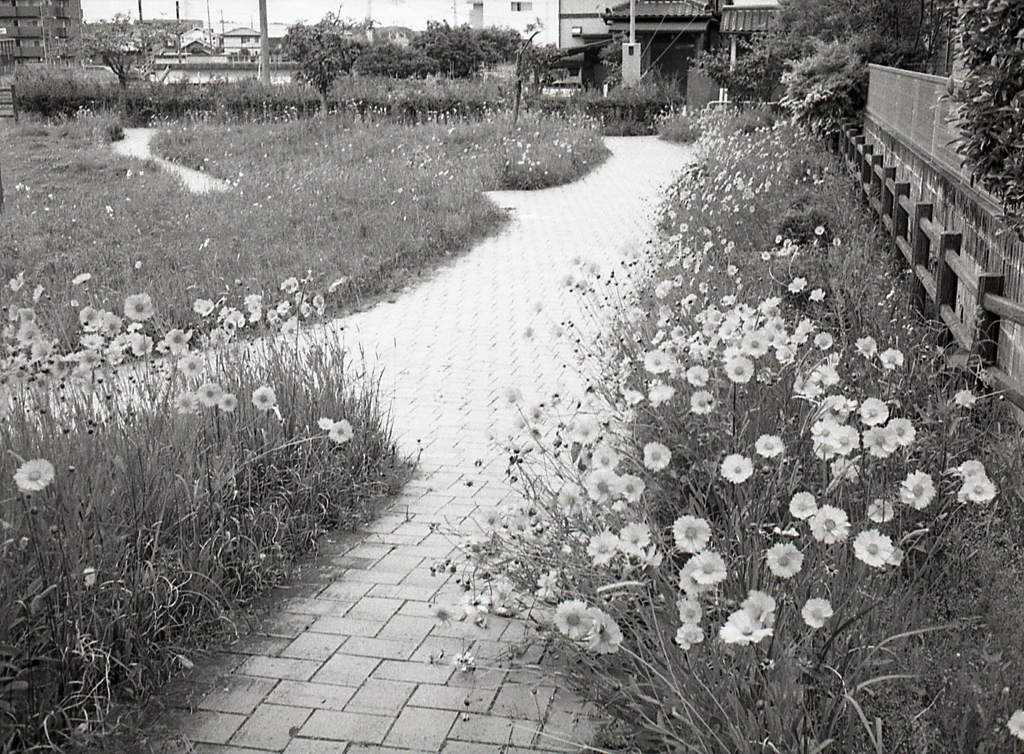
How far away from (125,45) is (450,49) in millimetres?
18764

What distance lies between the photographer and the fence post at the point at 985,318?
518 cm

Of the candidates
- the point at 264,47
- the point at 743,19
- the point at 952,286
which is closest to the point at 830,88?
the point at 952,286

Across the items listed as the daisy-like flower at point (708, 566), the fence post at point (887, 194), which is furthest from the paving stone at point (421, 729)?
the fence post at point (887, 194)

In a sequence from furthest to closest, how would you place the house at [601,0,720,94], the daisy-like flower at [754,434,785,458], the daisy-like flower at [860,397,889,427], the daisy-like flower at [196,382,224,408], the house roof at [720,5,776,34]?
the house at [601,0,720,94] → the house roof at [720,5,776,34] → the daisy-like flower at [196,382,224,408] → the daisy-like flower at [860,397,889,427] → the daisy-like flower at [754,434,785,458]

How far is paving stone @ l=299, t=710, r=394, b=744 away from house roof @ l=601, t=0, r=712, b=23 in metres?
43.4

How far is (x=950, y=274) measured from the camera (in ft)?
20.5

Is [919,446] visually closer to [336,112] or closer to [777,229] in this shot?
[777,229]

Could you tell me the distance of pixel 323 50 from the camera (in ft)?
95.6

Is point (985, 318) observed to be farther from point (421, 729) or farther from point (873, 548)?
point (421, 729)

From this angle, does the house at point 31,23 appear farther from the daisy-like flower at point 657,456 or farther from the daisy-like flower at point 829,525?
the daisy-like flower at point 829,525

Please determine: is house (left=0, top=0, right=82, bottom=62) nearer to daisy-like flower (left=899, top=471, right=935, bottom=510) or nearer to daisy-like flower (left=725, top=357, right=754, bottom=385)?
daisy-like flower (left=725, top=357, right=754, bottom=385)

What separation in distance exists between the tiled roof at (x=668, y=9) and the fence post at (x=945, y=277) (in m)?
39.7

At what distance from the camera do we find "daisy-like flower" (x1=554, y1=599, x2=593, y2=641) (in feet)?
8.45

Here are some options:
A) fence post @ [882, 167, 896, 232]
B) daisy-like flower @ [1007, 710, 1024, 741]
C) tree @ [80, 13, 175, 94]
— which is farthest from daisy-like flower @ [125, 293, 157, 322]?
tree @ [80, 13, 175, 94]
